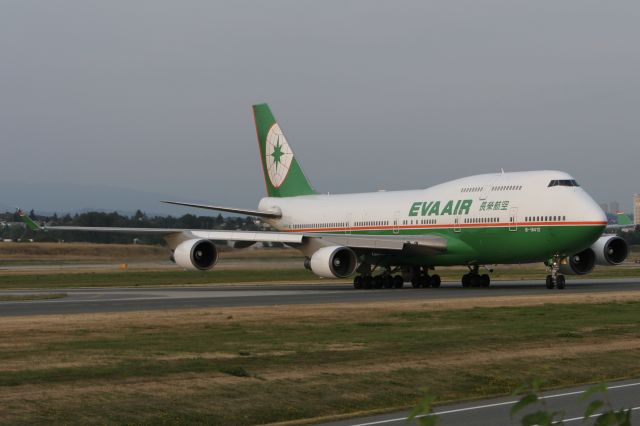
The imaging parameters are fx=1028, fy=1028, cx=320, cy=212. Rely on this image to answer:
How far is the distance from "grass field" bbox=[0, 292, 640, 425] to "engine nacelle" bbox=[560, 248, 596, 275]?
54.2 ft

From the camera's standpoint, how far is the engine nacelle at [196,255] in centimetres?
4509

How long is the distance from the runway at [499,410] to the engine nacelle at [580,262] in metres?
30.1

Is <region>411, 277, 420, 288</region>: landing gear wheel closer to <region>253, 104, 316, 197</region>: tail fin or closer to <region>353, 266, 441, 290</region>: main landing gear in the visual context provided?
<region>353, 266, 441, 290</region>: main landing gear

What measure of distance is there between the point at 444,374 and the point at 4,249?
78738mm

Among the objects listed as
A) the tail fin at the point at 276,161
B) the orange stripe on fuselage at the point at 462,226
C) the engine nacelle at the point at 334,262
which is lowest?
the engine nacelle at the point at 334,262

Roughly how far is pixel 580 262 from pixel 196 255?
672 inches

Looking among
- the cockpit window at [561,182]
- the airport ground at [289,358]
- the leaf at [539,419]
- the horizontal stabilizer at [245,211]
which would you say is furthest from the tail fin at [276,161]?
the leaf at [539,419]

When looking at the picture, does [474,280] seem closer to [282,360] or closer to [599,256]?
[599,256]

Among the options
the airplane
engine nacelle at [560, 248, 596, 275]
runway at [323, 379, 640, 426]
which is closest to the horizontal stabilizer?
the airplane

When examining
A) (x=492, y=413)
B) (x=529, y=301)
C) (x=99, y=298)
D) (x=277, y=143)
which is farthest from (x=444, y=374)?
(x=277, y=143)

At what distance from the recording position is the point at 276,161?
2267 inches

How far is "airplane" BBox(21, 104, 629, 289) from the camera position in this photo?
40906 mm

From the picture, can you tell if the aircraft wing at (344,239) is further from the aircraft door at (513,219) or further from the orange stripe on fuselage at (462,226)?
the aircraft door at (513,219)

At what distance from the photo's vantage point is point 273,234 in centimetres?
4544
